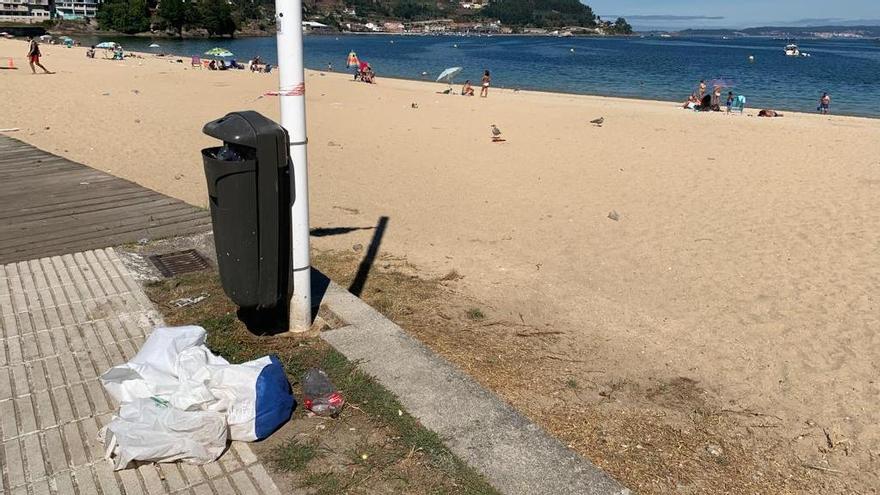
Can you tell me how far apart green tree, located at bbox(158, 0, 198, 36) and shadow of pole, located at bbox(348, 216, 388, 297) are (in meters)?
124

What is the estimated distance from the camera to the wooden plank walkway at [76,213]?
18.8 ft

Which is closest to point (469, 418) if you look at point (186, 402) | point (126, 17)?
point (186, 402)

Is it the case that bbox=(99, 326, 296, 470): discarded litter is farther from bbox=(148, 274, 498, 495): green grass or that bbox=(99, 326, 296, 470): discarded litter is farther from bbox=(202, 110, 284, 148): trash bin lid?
bbox=(202, 110, 284, 148): trash bin lid

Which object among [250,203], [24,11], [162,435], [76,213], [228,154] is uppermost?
[24,11]

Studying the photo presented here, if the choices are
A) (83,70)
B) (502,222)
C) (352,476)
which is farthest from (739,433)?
(83,70)

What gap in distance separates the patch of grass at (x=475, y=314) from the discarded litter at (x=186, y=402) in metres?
2.36

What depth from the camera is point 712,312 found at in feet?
19.7

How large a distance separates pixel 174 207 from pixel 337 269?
2.09 meters

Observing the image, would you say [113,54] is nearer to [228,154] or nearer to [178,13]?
[228,154]

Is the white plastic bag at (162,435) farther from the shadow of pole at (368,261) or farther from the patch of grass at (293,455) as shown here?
the shadow of pole at (368,261)

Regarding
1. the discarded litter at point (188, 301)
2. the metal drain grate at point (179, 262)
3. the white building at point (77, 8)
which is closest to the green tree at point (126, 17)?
the white building at point (77, 8)

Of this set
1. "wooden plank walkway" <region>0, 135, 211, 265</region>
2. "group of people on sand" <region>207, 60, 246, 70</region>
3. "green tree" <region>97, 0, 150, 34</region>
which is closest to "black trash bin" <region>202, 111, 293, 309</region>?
"wooden plank walkway" <region>0, 135, 211, 265</region>

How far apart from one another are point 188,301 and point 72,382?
45.0 inches

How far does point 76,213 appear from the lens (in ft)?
21.7
